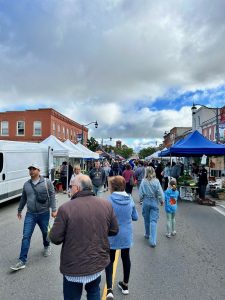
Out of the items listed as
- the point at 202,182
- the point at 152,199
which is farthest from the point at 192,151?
the point at 152,199

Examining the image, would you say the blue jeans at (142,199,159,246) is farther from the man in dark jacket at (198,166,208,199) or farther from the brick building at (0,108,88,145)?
the brick building at (0,108,88,145)

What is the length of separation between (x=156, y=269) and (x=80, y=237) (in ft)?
10.1

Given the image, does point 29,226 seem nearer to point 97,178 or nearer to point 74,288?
point 74,288

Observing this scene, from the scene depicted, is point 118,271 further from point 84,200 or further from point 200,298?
point 84,200

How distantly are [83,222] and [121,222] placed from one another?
1729 mm

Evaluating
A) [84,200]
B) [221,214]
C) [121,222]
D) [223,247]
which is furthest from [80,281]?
[221,214]

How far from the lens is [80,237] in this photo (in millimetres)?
2883

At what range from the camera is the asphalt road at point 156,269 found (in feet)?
14.8

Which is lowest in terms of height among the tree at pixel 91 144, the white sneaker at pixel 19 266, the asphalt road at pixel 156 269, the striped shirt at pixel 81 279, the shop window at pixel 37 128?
the asphalt road at pixel 156 269

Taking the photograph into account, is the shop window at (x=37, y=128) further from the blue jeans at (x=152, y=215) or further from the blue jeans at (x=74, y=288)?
the blue jeans at (x=74, y=288)

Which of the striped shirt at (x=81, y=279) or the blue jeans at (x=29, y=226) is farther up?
the striped shirt at (x=81, y=279)

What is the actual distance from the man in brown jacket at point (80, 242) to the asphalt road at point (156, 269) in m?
1.68

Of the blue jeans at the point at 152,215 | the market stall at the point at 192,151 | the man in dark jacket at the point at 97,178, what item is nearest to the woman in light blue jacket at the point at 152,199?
the blue jeans at the point at 152,215

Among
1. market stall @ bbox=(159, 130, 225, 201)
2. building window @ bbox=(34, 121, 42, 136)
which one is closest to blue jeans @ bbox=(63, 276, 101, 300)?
market stall @ bbox=(159, 130, 225, 201)
